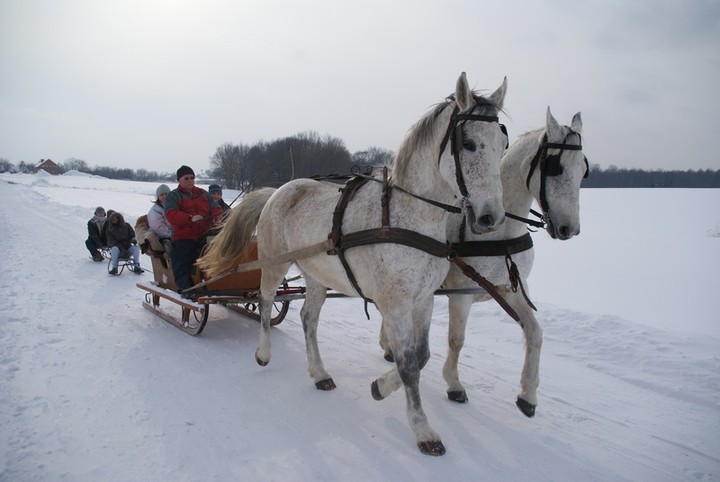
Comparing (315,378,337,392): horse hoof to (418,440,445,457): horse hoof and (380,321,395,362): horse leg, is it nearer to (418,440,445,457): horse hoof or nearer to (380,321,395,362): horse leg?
(380,321,395,362): horse leg

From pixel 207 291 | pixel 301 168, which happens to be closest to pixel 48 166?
pixel 301 168

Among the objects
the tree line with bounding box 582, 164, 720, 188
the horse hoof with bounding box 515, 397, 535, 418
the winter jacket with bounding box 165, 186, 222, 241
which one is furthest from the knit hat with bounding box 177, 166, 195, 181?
the tree line with bounding box 582, 164, 720, 188

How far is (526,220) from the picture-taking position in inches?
121

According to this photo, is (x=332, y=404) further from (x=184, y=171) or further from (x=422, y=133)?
(x=184, y=171)

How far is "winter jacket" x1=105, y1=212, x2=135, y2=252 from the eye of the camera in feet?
28.4

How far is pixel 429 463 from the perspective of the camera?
257cm

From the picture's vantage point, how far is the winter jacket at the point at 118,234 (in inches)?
341

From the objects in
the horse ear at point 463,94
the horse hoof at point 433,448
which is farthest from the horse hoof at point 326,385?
the horse ear at point 463,94

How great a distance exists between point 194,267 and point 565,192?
159 inches

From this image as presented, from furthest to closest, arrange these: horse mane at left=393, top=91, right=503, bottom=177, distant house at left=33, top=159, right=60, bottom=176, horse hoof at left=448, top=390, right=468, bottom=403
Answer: distant house at left=33, top=159, right=60, bottom=176 → horse hoof at left=448, top=390, right=468, bottom=403 → horse mane at left=393, top=91, right=503, bottom=177

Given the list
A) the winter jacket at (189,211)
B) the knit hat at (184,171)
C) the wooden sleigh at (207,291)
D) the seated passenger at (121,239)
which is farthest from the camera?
the seated passenger at (121,239)

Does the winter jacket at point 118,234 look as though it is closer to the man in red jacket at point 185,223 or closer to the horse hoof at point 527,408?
the man in red jacket at point 185,223

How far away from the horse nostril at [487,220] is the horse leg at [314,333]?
6.77 feet

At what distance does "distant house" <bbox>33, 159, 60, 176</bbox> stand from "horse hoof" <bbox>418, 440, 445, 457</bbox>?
5605 inches
